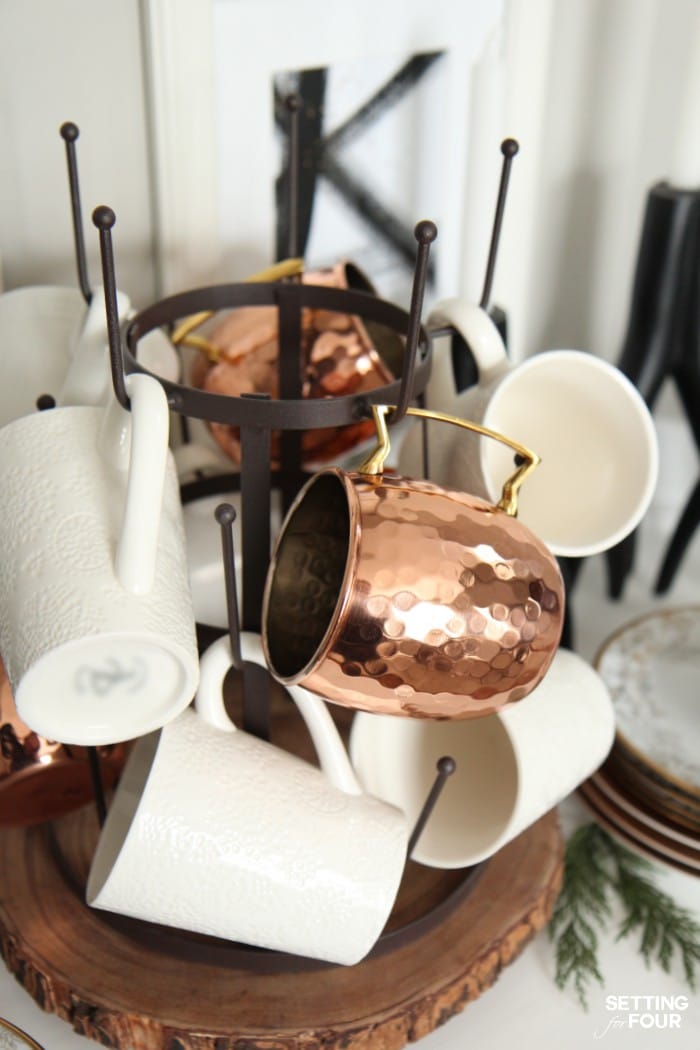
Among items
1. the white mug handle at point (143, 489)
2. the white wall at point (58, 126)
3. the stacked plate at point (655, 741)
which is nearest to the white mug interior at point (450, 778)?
the stacked plate at point (655, 741)

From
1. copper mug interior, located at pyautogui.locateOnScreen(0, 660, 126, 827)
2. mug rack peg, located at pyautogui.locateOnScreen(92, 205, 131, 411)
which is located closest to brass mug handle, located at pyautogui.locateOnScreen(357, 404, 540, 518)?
mug rack peg, located at pyautogui.locateOnScreen(92, 205, 131, 411)

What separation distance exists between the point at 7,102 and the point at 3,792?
1.29 ft

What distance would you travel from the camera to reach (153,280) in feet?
2.41

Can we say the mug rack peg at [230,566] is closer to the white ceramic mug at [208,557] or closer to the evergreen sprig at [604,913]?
the white ceramic mug at [208,557]

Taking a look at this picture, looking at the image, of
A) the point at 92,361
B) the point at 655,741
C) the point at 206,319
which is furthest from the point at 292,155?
the point at 655,741

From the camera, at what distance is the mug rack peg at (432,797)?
1.84 ft

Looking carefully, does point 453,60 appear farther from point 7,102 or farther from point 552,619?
point 552,619

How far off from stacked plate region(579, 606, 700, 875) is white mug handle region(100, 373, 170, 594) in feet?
1.23

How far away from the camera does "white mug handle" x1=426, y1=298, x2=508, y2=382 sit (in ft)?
1.93

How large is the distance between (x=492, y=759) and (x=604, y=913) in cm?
13

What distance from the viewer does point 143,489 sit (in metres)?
0.44

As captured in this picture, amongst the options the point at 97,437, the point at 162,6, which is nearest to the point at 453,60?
the point at 162,6

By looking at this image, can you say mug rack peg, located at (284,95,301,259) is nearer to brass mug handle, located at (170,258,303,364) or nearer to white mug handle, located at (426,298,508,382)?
brass mug handle, located at (170,258,303,364)

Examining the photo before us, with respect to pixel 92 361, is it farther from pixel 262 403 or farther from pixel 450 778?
pixel 450 778
